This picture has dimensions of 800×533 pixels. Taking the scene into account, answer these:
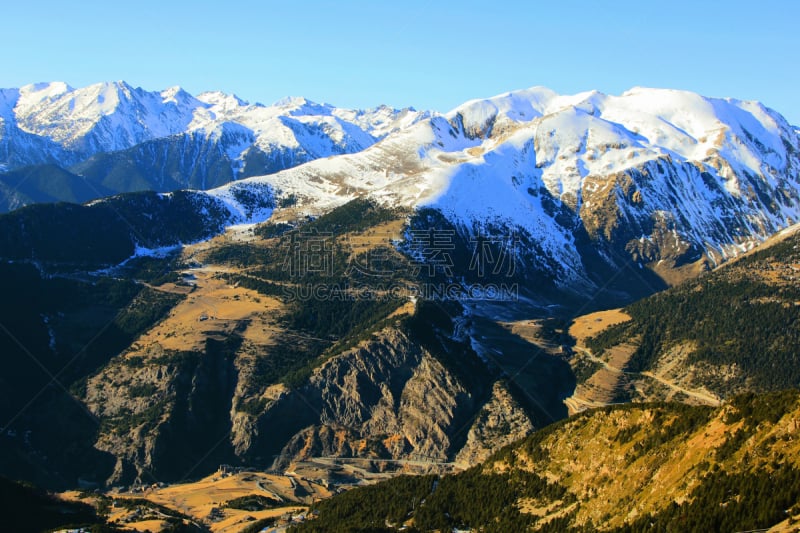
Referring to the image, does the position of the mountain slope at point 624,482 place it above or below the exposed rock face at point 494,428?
above

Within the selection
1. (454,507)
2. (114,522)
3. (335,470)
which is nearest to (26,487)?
(114,522)

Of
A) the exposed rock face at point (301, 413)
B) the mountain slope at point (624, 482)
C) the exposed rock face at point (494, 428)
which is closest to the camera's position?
the mountain slope at point (624, 482)

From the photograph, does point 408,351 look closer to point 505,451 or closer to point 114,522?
point 505,451

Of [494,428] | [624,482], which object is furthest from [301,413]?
[624,482]

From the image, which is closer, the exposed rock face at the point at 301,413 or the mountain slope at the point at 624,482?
the mountain slope at the point at 624,482

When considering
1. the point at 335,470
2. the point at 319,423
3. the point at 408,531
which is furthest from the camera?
the point at 319,423

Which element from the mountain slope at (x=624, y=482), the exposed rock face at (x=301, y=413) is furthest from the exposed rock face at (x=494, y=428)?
the mountain slope at (x=624, y=482)

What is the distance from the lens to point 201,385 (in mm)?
193125

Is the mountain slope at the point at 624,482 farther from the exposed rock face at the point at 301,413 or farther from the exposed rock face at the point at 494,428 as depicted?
the exposed rock face at the point at 301,413

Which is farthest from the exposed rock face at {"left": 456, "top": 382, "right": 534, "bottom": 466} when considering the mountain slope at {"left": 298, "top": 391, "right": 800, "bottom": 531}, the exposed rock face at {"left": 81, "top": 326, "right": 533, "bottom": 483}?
the mountain slope at {"left": 298, "top": 391, "right": 800, "bottom": 531}

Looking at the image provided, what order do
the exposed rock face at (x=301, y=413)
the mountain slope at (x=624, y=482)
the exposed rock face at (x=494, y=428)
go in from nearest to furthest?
the mountain slope at (x=624, y=482) < the exposed rock face at (x=494, y=428) < the exposed rock face at (x=301, y=413)

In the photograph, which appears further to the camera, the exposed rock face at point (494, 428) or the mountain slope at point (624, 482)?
the exposed rock face at point (494, 428)

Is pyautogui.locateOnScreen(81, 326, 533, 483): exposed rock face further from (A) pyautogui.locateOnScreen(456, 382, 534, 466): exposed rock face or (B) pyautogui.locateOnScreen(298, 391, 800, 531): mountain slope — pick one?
(B) pyautogui.locateOnScreen(298, 391, 800, 531): mountain slope

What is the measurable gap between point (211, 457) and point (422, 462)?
4252 centimetres
